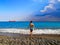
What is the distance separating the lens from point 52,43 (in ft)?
47.5

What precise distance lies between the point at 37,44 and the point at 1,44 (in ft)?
8.20

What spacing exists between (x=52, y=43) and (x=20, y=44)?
2.31m

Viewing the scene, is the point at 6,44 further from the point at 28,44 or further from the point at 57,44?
the point at 57,44

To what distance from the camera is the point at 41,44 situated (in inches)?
559

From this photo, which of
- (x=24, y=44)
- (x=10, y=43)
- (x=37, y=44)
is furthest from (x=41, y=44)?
(x=10, y=43)

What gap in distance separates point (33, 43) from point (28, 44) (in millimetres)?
406

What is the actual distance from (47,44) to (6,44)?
2.87 meters

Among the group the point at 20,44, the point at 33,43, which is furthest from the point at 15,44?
the point at 33,43

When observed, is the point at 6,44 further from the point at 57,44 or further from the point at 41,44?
the point at 57,44

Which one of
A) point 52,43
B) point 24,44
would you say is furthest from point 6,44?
point 52,43

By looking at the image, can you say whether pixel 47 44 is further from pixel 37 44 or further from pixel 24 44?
pixel 24 44

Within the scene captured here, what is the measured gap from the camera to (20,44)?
14.1m

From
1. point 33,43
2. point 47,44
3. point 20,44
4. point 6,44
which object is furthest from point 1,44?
point 47,44

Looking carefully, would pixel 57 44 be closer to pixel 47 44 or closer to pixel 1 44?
pixel 47 44
